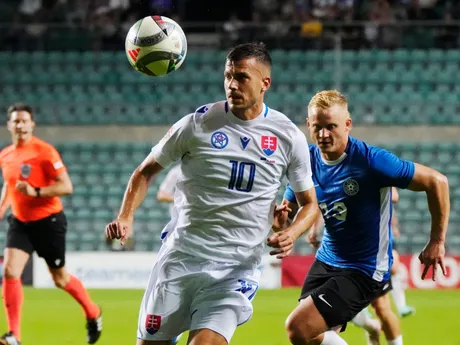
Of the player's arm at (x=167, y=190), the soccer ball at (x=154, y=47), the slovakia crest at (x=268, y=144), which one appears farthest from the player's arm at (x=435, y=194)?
the player's arm at (x=167, y=190)

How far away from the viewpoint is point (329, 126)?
17.7ft

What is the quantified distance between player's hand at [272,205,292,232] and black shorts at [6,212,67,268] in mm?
3723

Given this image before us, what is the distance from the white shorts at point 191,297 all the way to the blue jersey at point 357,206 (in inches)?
43.0

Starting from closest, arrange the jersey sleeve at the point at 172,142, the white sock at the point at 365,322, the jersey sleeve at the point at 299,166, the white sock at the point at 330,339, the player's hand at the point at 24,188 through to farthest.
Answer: the jersey sleeve at the point at 172,142 → the jersey sleeve at the point at 299,166 → the white sock at the point at 330,339 → the white sock at the point at 365,322 → the player's hand at the point at 24,188

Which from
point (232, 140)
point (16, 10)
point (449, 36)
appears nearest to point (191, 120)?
point (232, 140)

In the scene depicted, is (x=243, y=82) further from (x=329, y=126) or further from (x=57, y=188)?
(x=57, y=188)

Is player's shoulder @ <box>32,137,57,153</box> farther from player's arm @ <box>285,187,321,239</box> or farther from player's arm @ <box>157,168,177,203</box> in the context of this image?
player's arm @ <box>285,187,321,239</box>

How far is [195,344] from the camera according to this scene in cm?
429

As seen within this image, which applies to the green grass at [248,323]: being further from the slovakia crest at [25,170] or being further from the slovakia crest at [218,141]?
the slovakia crest at [218,141]

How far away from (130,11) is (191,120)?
14356mm

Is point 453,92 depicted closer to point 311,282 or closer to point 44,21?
point 44,21

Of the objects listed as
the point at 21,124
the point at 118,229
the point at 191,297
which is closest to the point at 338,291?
the point at 191,297

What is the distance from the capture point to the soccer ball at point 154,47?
5.62 metres

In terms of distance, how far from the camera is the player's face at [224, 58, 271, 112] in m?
4.50
